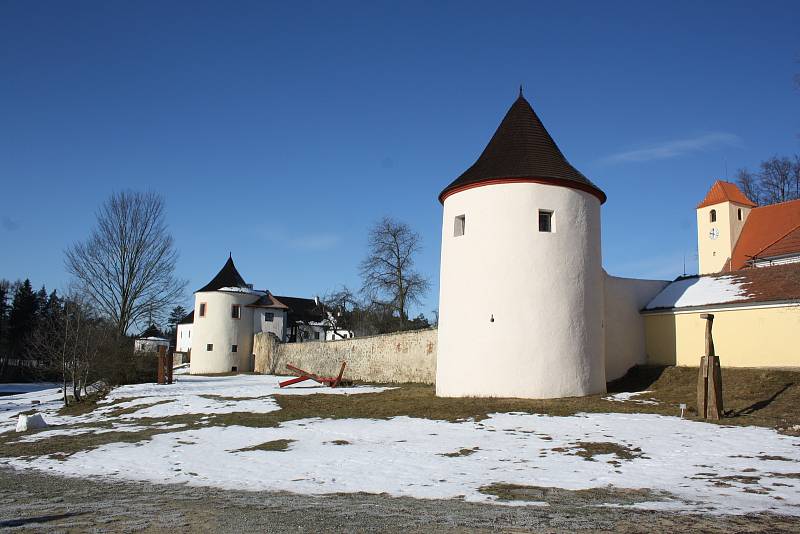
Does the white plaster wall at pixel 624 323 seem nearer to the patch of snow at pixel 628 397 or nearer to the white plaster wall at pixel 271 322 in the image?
the patch of snow at pixel 628 397

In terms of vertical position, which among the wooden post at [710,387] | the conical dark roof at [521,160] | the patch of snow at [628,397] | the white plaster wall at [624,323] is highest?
the conical dark roof at [521,160]

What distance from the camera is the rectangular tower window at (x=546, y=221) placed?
17.6m

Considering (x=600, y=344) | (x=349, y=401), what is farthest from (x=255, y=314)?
(x=600, y=344)

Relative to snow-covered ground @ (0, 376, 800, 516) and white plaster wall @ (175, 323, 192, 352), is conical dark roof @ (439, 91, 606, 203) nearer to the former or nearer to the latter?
snow-covered ground @ (0, 376, 800, 516)

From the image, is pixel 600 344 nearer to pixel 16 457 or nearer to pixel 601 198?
pixel 601 198

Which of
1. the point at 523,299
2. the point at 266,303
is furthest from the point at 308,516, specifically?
the point at 266,303

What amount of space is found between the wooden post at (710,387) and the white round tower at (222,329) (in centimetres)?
3398

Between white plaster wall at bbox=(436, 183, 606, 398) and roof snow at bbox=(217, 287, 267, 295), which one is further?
roof snow at bbox=(217, 287, 267, 295)

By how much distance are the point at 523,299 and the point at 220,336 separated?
2993 centimetres

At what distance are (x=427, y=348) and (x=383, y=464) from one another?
1410 cm

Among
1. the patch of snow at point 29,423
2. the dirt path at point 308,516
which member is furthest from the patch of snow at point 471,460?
the patch of snow at point 29,423

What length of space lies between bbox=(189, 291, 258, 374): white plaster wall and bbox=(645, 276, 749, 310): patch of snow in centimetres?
2930

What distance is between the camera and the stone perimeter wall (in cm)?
2408

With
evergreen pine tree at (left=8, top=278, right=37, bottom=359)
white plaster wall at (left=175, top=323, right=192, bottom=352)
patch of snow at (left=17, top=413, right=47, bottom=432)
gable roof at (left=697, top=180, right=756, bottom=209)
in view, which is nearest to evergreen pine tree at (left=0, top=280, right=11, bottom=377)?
evergreen pine tree at (left=8, top=278, right=37, bottom=359)
